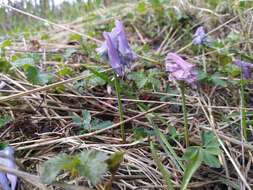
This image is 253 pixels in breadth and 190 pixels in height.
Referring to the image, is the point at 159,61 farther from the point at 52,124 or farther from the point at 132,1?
the point at 132,1

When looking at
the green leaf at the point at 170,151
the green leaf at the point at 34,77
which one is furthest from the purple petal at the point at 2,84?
the green leaf at the point at 170,151

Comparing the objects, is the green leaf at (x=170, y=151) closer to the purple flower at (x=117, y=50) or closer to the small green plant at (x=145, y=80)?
the purple flower at (x=117, y=50)

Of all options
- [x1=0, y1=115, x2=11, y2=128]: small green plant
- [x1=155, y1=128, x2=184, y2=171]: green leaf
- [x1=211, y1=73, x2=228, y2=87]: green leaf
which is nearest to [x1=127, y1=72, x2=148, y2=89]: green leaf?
[x1=211, y1=73, x2=228, y2=87]: green leaf

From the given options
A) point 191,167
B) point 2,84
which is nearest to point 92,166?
point 191,167

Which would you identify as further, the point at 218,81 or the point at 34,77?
the point at 218,81

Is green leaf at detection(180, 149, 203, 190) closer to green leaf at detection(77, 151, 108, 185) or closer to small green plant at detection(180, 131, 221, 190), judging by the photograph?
small green plant at detection(180, 131, 221, 190)

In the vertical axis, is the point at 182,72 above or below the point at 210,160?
above

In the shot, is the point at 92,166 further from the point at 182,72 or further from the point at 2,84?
the point at 2,84
